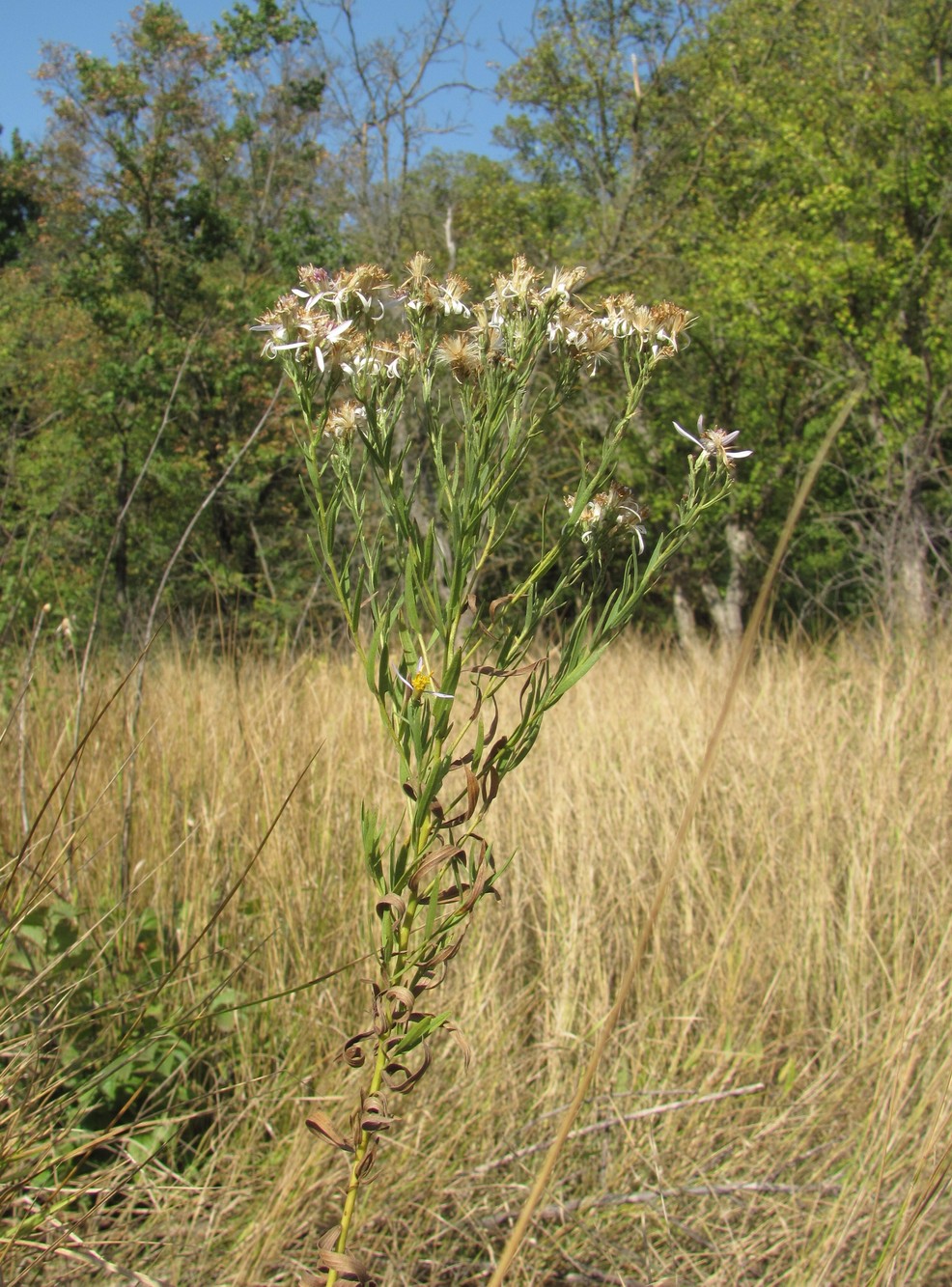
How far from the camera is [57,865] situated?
1206 millimetres

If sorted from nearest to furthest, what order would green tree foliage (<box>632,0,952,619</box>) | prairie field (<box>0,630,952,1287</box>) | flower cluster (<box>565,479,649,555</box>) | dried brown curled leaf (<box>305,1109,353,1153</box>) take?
dried brown curled leaf (<box>305,1109,353,1153</box>)
flower cluster (<box>565,479,649,555</box>)
prairie field (<box>0,630,952,1287</box>)
green tree foliage (<box>632,0,952,619</box>)

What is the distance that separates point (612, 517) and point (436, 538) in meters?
0.17

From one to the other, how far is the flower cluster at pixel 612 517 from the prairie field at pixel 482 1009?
14.0 inches

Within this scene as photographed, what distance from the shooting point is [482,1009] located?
2.13 meters

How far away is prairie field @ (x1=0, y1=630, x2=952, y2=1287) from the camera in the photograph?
1424 millimetres

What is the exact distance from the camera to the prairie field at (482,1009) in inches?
56.1

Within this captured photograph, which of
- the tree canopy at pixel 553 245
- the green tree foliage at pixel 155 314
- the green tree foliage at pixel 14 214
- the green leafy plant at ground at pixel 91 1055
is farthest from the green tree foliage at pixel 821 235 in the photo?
the green tree foliage at pixel 14 214

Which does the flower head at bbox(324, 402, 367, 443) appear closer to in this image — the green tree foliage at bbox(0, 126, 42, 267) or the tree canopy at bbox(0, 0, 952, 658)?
the tree canopy at bbox(0, 0, 952, 658)

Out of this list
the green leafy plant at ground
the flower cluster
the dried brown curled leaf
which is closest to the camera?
the dried brown curled leaf

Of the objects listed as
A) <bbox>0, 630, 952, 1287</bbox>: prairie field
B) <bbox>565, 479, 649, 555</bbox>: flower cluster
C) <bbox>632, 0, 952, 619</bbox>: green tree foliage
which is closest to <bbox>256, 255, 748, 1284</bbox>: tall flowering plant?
<bbox>565, 479, 649, 555</bbox>: flower cluster

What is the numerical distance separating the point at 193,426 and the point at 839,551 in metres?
8.67

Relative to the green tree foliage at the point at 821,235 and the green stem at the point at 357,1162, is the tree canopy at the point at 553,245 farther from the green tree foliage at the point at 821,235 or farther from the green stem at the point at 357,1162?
the green stem at the point at 357,1162

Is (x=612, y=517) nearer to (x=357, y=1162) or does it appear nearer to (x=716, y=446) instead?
(x=716, y=446)

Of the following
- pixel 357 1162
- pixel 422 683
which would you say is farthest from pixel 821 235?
pixel 357 1162
